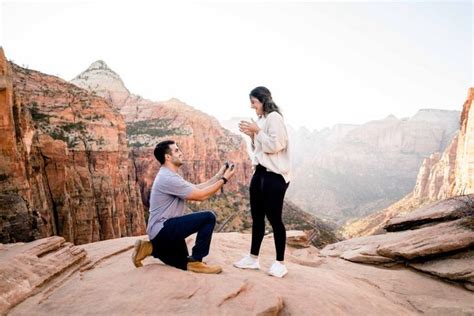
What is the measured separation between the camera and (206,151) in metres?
53.6

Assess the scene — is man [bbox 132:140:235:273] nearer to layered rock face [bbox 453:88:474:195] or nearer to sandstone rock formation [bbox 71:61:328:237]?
sandstone rock formation [bbox 71:61:328:237]

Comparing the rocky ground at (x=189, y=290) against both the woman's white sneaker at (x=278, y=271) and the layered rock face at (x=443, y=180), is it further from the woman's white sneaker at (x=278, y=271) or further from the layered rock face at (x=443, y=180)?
the layered rock face at (x=443, y=180)

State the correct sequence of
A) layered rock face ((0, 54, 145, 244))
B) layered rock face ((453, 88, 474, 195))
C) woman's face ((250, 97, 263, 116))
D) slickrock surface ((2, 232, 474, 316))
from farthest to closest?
layered rock face ((453, 88, 474, 195))
layered rock face ((0, 54, 145, 244))
woman's face ((250, 97, 263, 116))
slickrock surface ((2, 232, 474, 316))

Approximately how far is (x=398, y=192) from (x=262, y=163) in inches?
5023

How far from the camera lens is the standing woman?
4.02 meters

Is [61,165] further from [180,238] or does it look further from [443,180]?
[443,180]

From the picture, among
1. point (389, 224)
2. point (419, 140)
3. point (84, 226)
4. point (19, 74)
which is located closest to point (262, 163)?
point (389, 224)

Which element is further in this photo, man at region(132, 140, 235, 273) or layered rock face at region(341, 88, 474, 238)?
layered rock face at region(341, 88, 474, 238)

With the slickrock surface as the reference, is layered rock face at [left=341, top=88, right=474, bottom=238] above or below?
below

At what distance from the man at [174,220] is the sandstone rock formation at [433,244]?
3.91 m

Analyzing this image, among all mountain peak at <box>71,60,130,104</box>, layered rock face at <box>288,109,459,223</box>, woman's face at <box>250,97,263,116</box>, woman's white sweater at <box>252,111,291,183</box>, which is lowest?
layered rock face at <box>288,109,459,223</box>

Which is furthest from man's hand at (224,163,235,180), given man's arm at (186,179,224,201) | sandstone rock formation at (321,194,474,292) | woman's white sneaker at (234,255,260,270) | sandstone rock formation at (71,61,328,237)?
sandstone rock formation at (71,61,328,237)

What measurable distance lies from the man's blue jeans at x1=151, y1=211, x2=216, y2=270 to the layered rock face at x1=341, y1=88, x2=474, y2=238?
6558 mm

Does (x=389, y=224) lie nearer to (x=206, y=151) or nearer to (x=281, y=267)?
(x=281, y=267)
